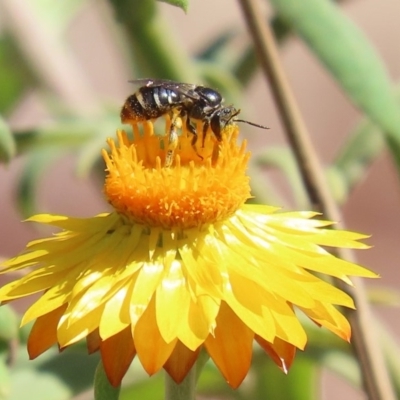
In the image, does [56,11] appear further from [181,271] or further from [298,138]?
[181,271]

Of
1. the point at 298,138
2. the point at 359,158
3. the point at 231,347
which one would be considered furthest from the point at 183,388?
the point at 359,158

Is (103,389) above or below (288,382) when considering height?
above

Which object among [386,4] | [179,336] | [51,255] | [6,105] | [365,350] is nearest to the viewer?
[179,336]

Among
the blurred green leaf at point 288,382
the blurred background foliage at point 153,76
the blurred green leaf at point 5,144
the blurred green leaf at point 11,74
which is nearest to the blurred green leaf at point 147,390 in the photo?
the blurred background foliage at point 153,76

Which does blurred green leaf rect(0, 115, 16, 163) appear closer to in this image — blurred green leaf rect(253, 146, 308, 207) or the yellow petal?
the yellow petal

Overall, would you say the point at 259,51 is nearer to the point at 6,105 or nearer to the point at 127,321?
the point at 127,321

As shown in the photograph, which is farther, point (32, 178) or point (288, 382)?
point (32, 178)

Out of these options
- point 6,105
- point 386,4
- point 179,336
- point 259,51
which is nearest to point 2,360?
point 179,336
